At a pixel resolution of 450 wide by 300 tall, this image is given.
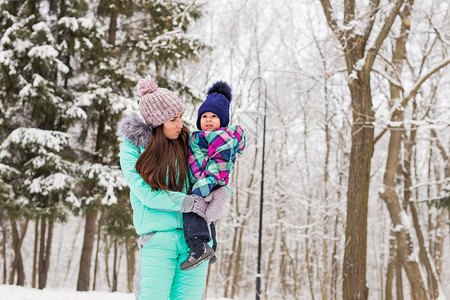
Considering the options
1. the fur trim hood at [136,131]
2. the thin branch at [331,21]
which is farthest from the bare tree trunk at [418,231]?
the fur trim hood at [136,131]

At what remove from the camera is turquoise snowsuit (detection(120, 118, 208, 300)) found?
188 cm

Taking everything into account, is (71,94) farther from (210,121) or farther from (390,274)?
(390,274)

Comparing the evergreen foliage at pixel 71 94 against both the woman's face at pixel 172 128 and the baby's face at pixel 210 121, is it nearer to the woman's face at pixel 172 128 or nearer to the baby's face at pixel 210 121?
the baby's face at pixel 210 121

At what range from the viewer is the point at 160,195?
1903 millimetres

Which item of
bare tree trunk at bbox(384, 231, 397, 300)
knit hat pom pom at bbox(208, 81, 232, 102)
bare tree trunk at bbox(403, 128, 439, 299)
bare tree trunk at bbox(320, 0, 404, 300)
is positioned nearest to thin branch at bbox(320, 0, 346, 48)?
bare tree trunk at bbox(320, 0, 404, 300)

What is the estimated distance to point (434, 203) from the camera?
7.62 metres

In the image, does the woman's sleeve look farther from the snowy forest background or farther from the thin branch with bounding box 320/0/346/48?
the thin branch with bounding box 320/0/346/48

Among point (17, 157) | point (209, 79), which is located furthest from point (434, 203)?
point (209, 79)

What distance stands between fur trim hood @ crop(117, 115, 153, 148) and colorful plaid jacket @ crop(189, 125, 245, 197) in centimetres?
24

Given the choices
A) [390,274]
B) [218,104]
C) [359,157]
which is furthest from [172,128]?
[390,274]

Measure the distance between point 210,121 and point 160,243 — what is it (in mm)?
A: 725

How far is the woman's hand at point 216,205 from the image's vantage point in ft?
6.43

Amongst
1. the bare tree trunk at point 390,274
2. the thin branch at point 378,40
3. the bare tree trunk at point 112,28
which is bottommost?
the bare tree trunk at point 390,274

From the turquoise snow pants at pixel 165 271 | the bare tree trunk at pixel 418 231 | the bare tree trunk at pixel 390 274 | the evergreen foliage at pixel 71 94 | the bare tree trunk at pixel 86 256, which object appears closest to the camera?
the turquoise snow pants at pixel 165 271
